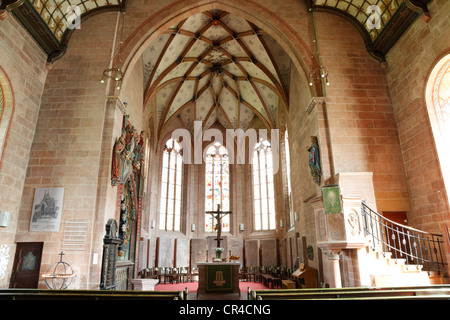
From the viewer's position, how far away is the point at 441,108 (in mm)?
8078

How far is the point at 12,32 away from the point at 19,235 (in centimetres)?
572

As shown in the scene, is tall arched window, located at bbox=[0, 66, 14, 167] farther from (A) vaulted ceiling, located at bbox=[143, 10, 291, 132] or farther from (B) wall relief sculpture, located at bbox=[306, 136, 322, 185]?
(B) wall relief sculpture, located at bbox=[306, 136, 322, 185]

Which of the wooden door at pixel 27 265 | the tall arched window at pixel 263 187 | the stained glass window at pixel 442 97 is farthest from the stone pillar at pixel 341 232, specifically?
the tall arched window at pixel 263 187

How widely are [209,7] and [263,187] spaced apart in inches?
434

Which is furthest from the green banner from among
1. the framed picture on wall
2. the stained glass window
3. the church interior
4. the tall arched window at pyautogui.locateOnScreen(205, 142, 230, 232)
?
the tall arched window at pyautogui.locateOnScreen(205, 142, 230, 232)

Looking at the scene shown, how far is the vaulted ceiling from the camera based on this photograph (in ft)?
44.7

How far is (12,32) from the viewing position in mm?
8289

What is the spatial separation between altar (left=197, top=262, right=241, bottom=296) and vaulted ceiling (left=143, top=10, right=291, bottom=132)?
8355 mm

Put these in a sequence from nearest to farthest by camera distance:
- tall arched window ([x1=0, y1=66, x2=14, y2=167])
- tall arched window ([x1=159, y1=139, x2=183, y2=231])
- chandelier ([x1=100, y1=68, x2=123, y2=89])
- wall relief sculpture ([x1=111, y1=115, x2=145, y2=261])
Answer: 1. tall arched window ([x1=0, y1=66, x2=14, y2=167])
2. chandelier ([x1=100, y1=68, x2=123, y2=89])
3. wall relief sculpture ([x1=111, y1=115, x2=145, y2=261])
4. tall arched window ([x1=159, y1=139, x2=183, y2=231])

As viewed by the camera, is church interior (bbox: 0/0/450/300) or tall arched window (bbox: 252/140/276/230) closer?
church interior (bbox: 0/0/450/300)

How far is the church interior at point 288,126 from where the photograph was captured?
25.0 ft

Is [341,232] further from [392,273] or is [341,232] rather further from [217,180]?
[217,180]

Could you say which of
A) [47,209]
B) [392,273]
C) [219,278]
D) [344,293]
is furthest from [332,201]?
[47,209]

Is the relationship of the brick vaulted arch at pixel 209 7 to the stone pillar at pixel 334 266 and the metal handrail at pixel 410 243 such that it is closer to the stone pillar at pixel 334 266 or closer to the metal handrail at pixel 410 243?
the metal handrail at pixel 410 243
